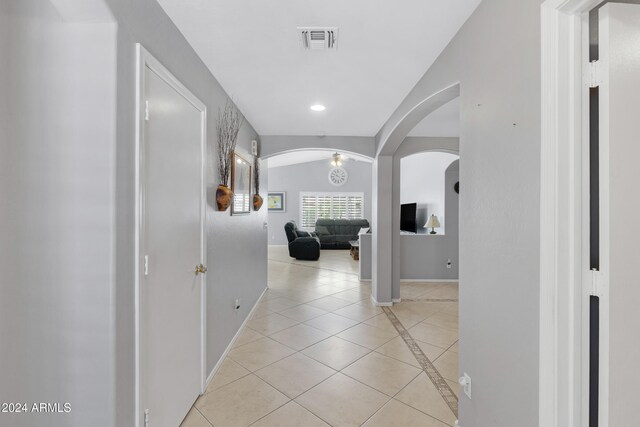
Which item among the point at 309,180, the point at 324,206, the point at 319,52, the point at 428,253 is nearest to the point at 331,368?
the point at 319,52

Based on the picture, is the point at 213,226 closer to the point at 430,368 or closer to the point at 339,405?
the point at 339,405

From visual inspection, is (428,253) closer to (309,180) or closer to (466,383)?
(466,383)

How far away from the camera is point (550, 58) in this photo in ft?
3.29

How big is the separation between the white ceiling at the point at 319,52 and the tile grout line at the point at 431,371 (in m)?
2.33

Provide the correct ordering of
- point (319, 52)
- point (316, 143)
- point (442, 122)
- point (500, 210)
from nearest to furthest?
1. point (500, 210)
2. point (319, 52)
3. point (442, 122)
4. point (316, 143)

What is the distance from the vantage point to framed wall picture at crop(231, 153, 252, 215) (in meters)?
2.74

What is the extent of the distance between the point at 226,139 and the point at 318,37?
119 cm

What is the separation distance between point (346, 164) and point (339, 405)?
28.9ft

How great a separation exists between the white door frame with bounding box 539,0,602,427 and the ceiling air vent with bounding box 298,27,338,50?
1.07 meters

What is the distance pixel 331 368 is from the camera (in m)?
2.37

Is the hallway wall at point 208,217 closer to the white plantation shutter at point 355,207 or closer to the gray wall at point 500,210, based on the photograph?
the gray wall at point 500,210

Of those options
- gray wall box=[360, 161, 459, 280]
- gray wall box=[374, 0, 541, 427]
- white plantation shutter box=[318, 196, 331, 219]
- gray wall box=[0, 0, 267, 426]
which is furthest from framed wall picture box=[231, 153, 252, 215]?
white plantation shutter box=[318, 196, 331, 219]

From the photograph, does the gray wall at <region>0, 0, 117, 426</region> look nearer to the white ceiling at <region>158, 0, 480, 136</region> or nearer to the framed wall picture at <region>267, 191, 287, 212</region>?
the white ceiling at <region>158, 0, 480, 136</region>

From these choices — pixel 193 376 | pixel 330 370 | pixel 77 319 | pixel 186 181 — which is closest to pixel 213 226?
pixel 186 181
